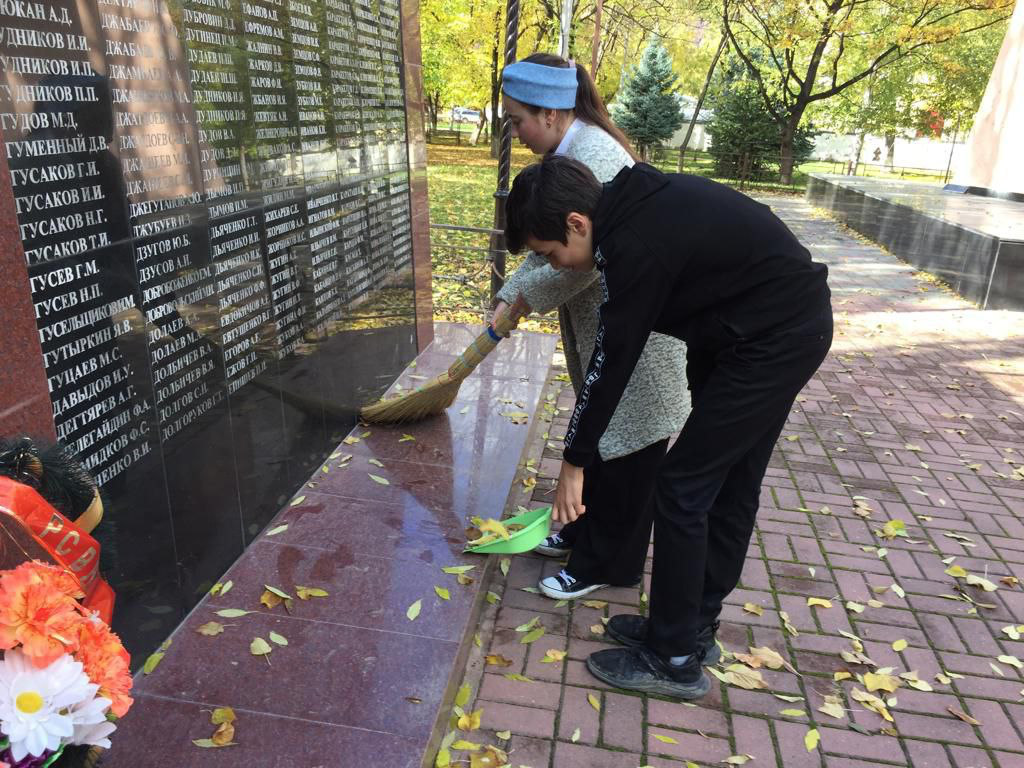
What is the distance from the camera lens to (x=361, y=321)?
164 inches

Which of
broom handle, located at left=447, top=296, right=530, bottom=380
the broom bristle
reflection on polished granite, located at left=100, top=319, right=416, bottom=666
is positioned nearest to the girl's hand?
broom handle, located at left=447, top=296, right=530, bottom=380

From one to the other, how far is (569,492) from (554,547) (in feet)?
3.07

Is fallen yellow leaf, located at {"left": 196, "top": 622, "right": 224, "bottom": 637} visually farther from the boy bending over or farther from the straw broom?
the straw broom

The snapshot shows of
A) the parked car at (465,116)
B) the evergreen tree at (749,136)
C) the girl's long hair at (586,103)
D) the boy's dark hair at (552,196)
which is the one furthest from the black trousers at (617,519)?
the parked car at (465,116)

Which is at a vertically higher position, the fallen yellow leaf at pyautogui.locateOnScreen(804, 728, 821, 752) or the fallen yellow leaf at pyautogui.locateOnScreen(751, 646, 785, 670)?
the fallen yellow leaf at pyautogui.locateOnScreen(751, 646, 785, 670)

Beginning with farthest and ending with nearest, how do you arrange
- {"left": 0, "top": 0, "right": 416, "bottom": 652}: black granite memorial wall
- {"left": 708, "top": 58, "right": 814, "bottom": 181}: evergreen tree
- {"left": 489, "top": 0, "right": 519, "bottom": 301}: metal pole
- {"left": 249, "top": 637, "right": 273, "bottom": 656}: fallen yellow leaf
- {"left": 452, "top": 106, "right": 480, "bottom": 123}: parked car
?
{"left": 452, "top": 106, "right": 480, "bottom": 123}: parked car, {"left": 708, "top": 58, "right": 814, "bottom": 181}: evergreen tree, {"left": 489, "top": 0, "right": 519, "bottom": 301}: metal pole, {"left": 249, "top": 637, "right": 273, "bottom": 656}: fallen yellow leaf, {"left": 0, "top": 0, "right": 416, "bottom": 652}: black granite memorial wall

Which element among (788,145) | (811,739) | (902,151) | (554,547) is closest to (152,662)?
(554,547)

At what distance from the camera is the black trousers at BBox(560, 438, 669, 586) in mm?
2723

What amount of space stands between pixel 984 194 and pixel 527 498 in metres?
13.2

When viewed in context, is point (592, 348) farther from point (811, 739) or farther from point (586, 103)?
point (811, 739)

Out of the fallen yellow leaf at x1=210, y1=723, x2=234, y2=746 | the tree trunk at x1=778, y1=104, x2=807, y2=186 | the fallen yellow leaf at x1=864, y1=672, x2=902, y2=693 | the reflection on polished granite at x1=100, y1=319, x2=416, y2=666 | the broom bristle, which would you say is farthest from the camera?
the tree trunk at x1=778, y1=104, x2=807, y2=186

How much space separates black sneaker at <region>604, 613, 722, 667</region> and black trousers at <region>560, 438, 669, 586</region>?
21 cm

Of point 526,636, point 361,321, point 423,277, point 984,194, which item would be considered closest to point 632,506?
point 526,636

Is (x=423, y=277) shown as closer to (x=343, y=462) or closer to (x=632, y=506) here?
(x=343, y=462)
